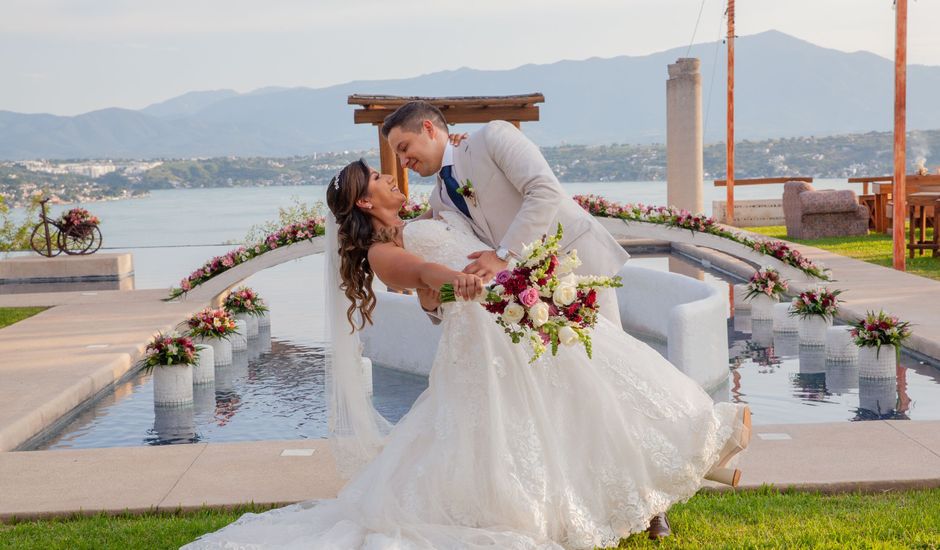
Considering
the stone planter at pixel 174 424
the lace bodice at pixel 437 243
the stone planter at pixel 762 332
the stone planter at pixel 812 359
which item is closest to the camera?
the lace bodice at pixel 437 243

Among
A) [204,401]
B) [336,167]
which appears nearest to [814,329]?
[204,401]

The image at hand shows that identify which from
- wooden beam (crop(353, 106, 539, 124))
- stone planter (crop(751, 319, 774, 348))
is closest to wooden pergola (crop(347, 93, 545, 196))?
wooden beam (crop(353, 106, 539, 124))

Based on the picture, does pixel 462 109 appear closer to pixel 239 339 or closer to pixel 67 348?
pixel 239 339

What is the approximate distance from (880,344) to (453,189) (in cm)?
526

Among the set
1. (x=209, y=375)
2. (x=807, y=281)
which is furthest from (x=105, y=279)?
(x=807, y=281)

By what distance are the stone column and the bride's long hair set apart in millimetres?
21192

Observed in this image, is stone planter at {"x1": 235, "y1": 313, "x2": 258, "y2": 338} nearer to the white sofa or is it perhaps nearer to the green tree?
the white sofa

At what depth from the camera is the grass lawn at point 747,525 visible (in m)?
4.80

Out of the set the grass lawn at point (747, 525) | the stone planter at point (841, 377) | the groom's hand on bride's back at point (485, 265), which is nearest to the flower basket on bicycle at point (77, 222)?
the stone planter at point (841, 377)

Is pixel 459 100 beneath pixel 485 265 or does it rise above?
above

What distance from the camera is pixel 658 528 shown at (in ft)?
16.3

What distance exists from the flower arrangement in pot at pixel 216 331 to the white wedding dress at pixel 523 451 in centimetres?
622

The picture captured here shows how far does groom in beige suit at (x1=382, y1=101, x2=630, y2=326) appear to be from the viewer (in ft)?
16.1

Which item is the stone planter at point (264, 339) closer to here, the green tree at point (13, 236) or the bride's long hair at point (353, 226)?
the bride's long hair at point (353, 226)
